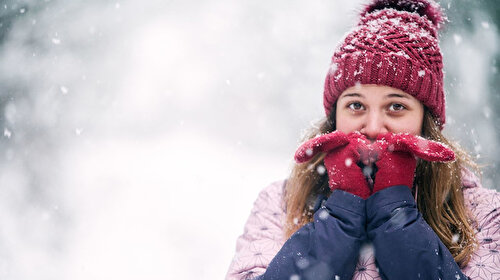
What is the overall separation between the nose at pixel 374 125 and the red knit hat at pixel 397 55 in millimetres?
147

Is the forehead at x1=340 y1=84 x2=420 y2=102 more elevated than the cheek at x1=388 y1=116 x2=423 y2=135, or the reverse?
the forehead at x1=340 y1=84 x2=420 y2=102

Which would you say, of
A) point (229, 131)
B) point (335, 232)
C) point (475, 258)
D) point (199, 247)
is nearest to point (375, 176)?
point (335, 232)

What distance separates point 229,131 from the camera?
301 inches

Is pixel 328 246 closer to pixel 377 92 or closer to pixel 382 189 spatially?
pixel 382 189

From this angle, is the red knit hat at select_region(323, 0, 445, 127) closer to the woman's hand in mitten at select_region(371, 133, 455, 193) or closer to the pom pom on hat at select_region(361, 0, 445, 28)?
the pom pom on hat at select_region(361, 0, 445, 28)

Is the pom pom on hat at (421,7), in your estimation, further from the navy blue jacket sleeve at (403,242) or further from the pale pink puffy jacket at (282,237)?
the navy blue jacket sleeve at (403,242)

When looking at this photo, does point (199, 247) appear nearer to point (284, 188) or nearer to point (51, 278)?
point (51, 278)

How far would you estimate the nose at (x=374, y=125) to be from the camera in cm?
151

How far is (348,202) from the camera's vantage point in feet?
4.58

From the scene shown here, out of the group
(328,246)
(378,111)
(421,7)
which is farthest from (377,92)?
(328,246)

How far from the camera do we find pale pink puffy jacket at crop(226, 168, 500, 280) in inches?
51.6

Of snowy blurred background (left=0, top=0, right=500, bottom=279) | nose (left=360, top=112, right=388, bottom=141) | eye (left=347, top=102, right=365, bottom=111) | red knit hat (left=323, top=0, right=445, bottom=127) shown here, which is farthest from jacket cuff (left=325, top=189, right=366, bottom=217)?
snowy blurred background (left=0, top=0, right=500, bottom=279)

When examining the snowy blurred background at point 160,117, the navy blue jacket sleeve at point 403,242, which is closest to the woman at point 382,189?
the navy blue jacket sleeve at point 403,242

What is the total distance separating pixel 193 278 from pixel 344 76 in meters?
3.63
